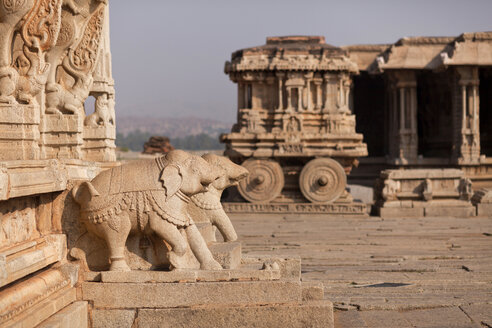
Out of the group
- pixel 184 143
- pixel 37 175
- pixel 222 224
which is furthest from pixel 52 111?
pixel 184 143

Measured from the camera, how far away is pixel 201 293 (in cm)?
473

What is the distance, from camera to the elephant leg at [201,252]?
4910mm

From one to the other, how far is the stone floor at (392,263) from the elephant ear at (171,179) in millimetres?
1627

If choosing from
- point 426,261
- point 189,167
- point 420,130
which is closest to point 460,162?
point 420,130

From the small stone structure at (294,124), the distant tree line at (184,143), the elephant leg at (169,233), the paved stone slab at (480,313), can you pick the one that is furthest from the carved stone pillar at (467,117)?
the distant tree line at (184,143)

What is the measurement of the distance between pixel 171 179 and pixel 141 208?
0.96ft

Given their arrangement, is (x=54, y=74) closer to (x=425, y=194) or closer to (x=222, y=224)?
(x=222, y=224)

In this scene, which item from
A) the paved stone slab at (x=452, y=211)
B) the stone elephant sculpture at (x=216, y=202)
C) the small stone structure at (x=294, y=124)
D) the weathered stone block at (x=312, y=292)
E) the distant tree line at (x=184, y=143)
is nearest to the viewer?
the weathered stone block at (x=312, y=292)

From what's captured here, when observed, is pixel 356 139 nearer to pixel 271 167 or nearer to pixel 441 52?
pixel 271 167

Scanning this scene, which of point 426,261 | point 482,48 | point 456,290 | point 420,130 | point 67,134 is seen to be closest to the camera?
point 67,134

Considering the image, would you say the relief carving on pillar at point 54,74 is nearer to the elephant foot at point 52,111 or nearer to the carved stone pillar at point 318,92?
the elephant foot at point 52,111

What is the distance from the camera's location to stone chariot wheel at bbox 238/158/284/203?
52.0ft

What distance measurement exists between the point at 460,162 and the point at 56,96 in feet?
59.1

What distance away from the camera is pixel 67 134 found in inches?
213
